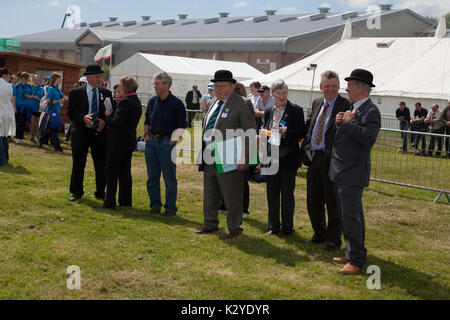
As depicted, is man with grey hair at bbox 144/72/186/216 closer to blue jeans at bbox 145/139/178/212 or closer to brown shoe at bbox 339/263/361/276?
blue jeans at bbox 145/139/178/212

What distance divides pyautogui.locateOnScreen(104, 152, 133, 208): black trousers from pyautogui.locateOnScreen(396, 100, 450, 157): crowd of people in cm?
639

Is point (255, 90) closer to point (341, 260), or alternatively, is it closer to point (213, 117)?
point (213, 117)

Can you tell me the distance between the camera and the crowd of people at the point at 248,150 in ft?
18.9

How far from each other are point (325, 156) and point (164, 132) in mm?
2568

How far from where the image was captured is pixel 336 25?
5100 centimetres

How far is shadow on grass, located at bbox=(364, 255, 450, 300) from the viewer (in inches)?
214

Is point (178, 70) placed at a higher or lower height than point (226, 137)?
higher

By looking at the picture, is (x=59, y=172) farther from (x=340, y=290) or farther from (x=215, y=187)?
→ (x=340, y=290)

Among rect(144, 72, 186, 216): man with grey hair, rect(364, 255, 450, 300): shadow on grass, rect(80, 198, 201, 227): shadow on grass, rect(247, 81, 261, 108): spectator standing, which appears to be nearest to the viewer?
rect(364, 255, 450, 300): shadow on grass

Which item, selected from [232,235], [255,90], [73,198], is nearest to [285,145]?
[232,235]

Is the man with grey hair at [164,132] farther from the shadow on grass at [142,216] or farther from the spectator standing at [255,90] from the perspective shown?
the spectator standing at [255,90]

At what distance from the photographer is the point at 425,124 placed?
2014 centimetres

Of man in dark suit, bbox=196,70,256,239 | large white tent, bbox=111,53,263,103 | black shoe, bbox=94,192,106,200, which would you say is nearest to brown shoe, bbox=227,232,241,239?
man in dark suit, bbox=196,70,256,239

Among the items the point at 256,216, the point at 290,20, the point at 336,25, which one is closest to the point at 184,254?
the point at 256,216
